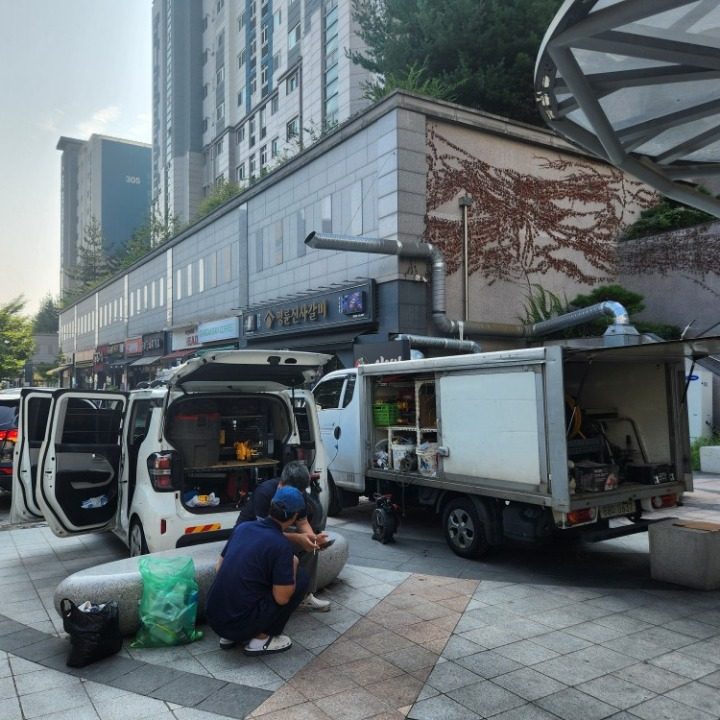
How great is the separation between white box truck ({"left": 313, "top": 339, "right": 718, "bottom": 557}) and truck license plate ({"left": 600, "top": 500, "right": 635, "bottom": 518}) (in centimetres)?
2

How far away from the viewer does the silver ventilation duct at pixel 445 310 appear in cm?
1590

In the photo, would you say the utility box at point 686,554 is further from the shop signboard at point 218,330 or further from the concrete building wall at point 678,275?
the shop signboard at point 218,330

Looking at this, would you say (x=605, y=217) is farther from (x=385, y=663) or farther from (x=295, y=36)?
(x=295, y=36)

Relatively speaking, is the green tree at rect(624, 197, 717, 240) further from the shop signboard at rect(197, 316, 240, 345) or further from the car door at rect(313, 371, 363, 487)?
the shop signboard at rect(197, 316, 240, 345)

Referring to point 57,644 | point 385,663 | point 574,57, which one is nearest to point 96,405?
point 57,644

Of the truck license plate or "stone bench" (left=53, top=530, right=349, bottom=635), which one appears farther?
the truck license plate

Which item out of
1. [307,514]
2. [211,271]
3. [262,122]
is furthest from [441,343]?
[262,122]

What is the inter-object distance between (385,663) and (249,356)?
2.91 m

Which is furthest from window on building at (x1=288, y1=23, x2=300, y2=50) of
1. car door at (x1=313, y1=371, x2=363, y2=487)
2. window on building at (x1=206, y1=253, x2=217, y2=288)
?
car door at (x1=313, y1=371, x2=363, y2=487)

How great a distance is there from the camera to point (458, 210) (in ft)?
59.2

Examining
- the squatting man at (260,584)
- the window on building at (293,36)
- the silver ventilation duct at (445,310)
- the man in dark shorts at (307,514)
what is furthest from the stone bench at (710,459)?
the window on building at (293,36)

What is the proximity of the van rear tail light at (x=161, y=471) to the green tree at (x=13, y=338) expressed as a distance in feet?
95.3

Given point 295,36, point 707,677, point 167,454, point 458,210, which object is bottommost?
point 707,677

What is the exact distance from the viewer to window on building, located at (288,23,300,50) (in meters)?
45.9
